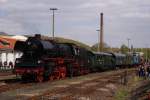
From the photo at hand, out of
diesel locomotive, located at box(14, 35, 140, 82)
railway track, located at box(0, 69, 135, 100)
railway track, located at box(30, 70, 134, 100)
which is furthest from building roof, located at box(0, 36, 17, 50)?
railway track, located at box(30, 70, 134, 100)

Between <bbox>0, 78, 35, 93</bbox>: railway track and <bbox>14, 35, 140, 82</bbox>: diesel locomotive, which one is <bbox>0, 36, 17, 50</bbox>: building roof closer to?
<bbox>14, 35, 140, 82</bbox>: diesel locomotive

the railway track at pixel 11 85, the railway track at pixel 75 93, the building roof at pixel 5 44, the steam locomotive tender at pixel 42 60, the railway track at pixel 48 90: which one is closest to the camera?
the railway track at pixel 75 93

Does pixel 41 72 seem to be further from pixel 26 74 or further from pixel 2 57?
pixel 2 57

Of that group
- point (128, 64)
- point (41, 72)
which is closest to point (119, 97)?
point (41, 72)

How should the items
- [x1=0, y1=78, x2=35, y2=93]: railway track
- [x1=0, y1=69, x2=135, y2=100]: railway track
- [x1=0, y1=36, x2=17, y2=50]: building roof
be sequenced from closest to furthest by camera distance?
1. [x1=0, y1=69, x2=135, y2=100]: railway track
2. [x1=0, y1=78, x2=35, y2=93]: railway track
3. [x1=0, y1=36, x2=17, y2=50]: building roof

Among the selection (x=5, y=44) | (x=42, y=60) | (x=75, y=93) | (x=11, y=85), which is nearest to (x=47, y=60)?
(x=42, y=60)

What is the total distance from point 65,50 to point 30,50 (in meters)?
6.21

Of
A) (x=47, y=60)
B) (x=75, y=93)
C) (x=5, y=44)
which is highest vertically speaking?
(x=5, y=44)

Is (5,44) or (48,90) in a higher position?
(5,44)

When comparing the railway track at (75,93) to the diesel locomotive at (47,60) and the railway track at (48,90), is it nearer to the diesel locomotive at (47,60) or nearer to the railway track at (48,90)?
the railway track at (48,90)

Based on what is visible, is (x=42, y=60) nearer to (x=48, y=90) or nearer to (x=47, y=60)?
(x=47, y=60)

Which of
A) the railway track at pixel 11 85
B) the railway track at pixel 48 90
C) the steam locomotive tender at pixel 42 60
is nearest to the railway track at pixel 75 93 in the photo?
the railway track at pixel 48 90

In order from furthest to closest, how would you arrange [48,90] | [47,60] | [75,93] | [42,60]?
[47,60]
[42,60]
[48,90]
[75,93]

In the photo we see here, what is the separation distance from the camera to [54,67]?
33438mm
